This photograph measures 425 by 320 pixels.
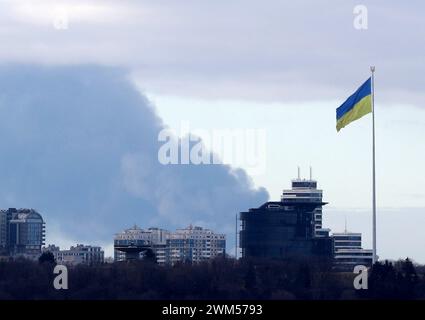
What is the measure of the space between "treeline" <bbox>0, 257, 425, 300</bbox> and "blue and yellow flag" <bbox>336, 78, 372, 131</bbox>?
1593 cm

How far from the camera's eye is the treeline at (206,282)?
14300cm

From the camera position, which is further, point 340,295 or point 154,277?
point 154,277

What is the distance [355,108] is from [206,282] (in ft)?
109

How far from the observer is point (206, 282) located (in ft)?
502

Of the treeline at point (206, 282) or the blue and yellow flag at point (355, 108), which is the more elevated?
the blue and yellow flag at point (355, 108)

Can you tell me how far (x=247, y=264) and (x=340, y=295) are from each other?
135 ft

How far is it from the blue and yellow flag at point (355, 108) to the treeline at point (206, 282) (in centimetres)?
1593

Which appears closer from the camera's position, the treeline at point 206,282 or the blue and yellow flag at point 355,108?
the blue and yellow flag at point 355,108

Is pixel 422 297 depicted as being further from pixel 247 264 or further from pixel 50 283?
pixel 247 264

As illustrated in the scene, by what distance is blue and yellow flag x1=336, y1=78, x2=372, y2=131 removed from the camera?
123312 millimetres

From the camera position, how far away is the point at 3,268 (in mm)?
174500
